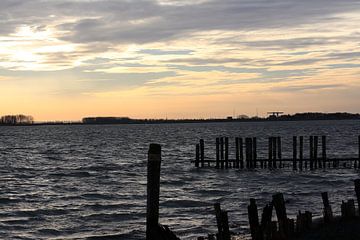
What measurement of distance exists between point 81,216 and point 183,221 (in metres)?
4.54

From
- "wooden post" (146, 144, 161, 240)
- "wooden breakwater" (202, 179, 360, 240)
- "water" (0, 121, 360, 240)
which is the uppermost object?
"wooden post" (146, 144, 161, 240)

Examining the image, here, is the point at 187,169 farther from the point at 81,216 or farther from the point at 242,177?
the point at 81,216

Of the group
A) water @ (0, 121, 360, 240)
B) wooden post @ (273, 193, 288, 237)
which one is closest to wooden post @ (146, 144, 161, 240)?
wooden post @ (273, 193, 288, 237)

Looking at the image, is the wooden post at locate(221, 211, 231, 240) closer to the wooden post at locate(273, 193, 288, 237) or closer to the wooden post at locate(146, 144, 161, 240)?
the wooden post at locate(273, 193, 288, 237)

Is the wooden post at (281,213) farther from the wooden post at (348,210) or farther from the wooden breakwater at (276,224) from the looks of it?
the wooden post at (348,210)

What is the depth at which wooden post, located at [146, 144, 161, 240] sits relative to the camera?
10.0m

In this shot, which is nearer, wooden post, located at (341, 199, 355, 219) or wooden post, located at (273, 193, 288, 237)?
wooden post, located at (273, 193, 288, 237)

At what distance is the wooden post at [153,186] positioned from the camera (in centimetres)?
1001

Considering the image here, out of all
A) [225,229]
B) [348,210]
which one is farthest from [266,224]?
[348,210]

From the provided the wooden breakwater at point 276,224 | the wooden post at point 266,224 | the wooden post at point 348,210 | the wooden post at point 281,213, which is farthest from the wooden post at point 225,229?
the wooden post at point 348,210

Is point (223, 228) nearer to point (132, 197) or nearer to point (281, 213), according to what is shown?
point (281, 213)

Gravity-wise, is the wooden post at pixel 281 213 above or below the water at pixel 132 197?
above

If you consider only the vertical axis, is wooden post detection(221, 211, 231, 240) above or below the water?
above

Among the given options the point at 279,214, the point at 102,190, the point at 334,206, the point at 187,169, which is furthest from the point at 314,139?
the point at 279,214
